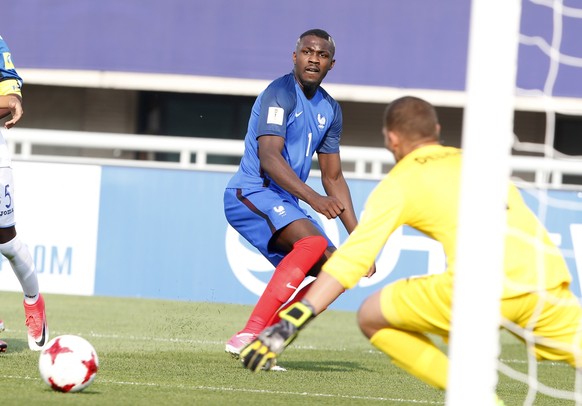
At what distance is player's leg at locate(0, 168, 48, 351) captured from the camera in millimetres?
7820

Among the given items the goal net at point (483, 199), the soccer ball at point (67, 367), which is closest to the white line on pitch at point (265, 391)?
the soccer ball at point (67, 367)

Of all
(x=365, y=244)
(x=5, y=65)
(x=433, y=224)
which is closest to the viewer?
(x=365, y=244)

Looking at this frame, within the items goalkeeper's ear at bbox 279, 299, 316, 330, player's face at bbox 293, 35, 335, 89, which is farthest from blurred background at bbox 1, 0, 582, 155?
goalkeeper's ear at bbox 279, 299, 316, 330

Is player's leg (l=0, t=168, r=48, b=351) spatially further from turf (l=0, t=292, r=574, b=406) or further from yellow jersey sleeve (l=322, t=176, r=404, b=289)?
yellow jersey sleeve (l=322, t=176, r=404, b=289)

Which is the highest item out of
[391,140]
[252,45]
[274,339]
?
[252,45]

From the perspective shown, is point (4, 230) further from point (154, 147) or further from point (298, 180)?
point (154, 147)

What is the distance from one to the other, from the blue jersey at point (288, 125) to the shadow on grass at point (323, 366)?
3.64 feet

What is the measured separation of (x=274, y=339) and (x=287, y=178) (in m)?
2.86

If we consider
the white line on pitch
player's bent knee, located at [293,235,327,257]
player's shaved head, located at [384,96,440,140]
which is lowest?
the white line on pitch

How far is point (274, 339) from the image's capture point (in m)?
4.86

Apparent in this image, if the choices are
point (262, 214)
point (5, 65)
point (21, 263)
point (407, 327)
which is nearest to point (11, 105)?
point (5, 65)

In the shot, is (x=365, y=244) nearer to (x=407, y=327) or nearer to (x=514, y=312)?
(x=407, y=327)

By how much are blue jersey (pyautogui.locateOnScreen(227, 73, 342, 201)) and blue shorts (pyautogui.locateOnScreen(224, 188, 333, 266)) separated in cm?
8

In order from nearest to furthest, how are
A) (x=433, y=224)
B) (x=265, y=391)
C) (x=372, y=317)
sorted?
1. (x=433, y=224)
2. (x=372, y=317)
3. (x=265, y=391)
